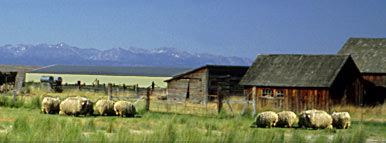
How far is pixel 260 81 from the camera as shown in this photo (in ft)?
134

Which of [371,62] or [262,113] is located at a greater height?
[371,62]

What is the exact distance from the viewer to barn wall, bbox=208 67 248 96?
48.2 m

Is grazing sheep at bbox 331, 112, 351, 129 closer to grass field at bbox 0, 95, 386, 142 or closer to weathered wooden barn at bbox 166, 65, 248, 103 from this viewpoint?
grass field at bbox 0, 95, 386, 142

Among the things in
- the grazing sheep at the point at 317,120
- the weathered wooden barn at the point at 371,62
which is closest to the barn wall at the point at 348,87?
the weathered wooden barn at the point at 371,62

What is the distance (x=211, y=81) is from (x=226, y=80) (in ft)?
4.09

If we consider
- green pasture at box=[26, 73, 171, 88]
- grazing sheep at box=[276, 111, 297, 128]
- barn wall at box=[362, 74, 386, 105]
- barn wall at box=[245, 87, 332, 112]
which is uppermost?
green pasture at box=[26, 73, 171, 88]

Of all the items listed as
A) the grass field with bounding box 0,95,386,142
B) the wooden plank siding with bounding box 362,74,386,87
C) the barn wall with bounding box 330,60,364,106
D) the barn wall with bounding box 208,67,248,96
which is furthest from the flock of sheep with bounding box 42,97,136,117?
the wooden plank siding with bounding box 362,74,386,87

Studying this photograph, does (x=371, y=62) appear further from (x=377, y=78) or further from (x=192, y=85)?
(x=192, y=85)

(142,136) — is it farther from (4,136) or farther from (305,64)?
(305,64)

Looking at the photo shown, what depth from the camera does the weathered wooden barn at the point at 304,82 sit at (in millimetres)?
38438

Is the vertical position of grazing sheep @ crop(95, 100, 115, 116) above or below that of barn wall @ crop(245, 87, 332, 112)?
below

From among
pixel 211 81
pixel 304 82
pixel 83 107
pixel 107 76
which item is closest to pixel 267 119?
pixel 83 107

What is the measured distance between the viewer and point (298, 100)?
128ft

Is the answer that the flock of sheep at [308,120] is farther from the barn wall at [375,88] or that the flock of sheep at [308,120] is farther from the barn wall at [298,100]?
the barn wall at [375,88]
